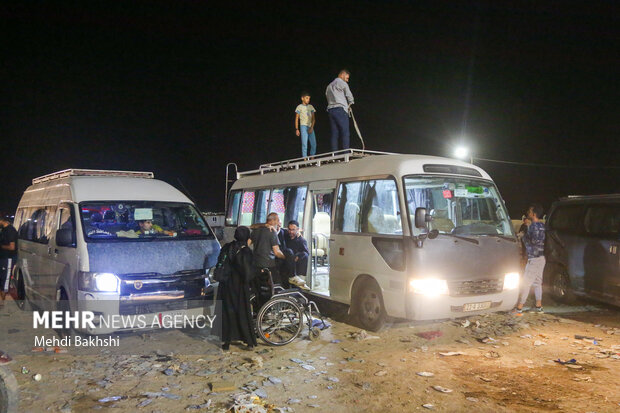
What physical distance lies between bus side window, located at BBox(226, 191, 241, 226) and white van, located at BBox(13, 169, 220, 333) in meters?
3.81

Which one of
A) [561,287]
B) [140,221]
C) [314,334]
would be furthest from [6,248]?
[561,287]

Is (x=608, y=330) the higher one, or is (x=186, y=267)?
(x=186, y=267)

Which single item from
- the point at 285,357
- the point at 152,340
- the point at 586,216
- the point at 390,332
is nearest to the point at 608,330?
the point at 586,216

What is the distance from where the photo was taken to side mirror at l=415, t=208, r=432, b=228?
7.02 metres

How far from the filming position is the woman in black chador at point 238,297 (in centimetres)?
684

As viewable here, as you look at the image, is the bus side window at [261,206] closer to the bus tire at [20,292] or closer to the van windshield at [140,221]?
the van windshield at [140,221]

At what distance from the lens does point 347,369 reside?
6156 millimetres

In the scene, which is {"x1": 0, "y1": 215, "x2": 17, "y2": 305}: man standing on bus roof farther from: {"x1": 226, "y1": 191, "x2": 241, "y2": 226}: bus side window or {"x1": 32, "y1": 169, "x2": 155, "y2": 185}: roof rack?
{"x1": 226, "y1": 191, "x2": 241, "y2": 226}: bus side window

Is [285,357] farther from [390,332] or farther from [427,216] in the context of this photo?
[427,216]

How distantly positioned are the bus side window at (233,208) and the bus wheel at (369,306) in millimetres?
4868

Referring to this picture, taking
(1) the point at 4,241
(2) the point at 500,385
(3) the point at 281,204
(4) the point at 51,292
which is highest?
(3) the point at 281,204

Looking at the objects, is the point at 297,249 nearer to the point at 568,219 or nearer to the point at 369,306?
the point at 369,306

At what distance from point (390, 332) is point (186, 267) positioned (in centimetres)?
334

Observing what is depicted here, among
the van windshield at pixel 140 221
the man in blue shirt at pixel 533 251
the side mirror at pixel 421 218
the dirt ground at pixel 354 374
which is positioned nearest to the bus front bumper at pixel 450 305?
the dirt ground at pixel 354 374
